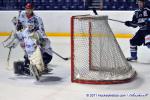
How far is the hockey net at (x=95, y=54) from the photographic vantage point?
5363 millimetres

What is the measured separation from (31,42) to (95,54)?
83cm

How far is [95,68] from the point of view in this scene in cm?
556

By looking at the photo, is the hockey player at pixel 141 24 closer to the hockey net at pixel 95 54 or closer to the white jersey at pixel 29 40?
the hockey net at pixel 95 54

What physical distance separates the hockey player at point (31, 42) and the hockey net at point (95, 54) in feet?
1.53

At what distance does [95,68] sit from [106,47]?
0.31 meters

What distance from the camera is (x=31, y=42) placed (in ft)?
18.1

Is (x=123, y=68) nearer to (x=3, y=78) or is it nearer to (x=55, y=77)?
(x=55, y=77)

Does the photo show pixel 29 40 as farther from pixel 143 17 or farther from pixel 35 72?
pixel 143 17

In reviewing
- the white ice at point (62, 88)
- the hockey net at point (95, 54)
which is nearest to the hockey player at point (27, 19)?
the hockey net at point (95, 54)

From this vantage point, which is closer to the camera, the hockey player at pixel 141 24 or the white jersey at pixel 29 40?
the white jersey at pixel 29 40

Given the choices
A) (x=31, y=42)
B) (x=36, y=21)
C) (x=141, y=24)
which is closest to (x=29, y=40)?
(x=31, y=42)

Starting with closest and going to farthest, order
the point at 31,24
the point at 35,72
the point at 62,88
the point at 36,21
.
Result: the point at 62,88 → the point at 35,72 → the point at 31,24 → the point at 36,21

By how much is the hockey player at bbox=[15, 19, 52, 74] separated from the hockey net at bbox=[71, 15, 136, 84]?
0.47 meters

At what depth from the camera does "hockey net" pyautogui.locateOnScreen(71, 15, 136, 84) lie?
17.6ft
